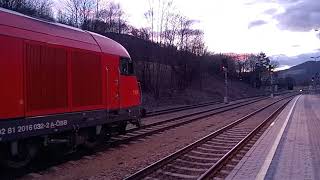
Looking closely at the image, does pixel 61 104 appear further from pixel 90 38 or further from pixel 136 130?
pixel 136 130

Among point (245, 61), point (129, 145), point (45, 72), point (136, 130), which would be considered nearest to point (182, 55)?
point (136, 130)

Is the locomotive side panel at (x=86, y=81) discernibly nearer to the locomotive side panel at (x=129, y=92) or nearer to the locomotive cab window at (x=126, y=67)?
the locomotive side panel at (x=129, y=92)

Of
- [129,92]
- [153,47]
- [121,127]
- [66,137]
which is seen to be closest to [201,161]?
[66,137]

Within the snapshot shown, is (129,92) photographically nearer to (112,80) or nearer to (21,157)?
(112,80)

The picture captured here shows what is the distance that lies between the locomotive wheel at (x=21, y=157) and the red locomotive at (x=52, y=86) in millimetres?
22

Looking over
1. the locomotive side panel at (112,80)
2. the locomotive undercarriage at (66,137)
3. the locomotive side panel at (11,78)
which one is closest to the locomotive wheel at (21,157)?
the locomotive undercarriage at (66,137)

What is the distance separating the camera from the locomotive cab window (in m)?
16.2

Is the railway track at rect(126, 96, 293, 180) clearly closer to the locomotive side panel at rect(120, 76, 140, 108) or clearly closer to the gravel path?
the gravel path

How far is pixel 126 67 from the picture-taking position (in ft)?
54.5

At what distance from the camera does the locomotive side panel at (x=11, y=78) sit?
9891 mm

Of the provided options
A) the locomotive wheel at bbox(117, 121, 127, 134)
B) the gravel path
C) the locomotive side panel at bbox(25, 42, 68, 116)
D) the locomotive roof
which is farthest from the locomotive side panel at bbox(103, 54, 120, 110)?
the locomotive side panel at bbox(25, 42, 68, 116)

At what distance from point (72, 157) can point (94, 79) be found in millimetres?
2297

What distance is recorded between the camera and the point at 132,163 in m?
12.7

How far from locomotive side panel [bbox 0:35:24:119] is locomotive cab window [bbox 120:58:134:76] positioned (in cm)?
587
